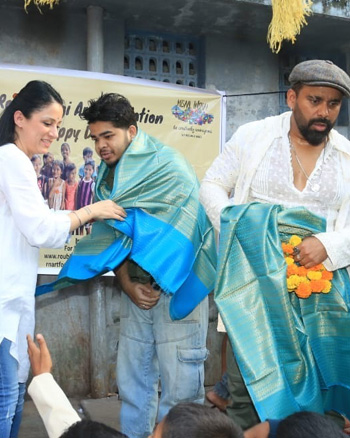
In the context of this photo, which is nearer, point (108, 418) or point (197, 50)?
point (108, 418)

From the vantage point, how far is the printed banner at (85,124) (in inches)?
209

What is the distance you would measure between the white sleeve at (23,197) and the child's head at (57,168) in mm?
2694

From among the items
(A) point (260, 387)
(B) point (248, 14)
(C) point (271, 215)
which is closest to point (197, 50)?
(B) point (248, 14)

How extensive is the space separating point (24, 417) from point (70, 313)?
1.02 m

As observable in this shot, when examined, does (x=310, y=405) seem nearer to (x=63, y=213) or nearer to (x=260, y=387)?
(x=260, y=387)

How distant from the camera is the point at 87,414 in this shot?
4980 mm

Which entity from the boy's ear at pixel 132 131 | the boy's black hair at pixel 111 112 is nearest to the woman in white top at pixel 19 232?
the boy's black hair at pixel 111 112

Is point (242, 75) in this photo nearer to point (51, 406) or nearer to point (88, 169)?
point (88, 169)

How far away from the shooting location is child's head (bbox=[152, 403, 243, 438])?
1890 millimetres

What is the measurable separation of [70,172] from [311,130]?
279 cm

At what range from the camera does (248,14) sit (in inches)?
218

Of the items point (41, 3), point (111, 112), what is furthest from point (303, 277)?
point (41, 3)

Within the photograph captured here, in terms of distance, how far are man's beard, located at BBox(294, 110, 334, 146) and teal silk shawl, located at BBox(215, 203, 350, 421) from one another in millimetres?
370

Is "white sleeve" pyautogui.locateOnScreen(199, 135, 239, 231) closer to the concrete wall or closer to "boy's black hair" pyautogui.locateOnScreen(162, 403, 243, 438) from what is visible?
"boy's black hair" pyautogui.locateOnScreen(162, 403, 243, 438)
